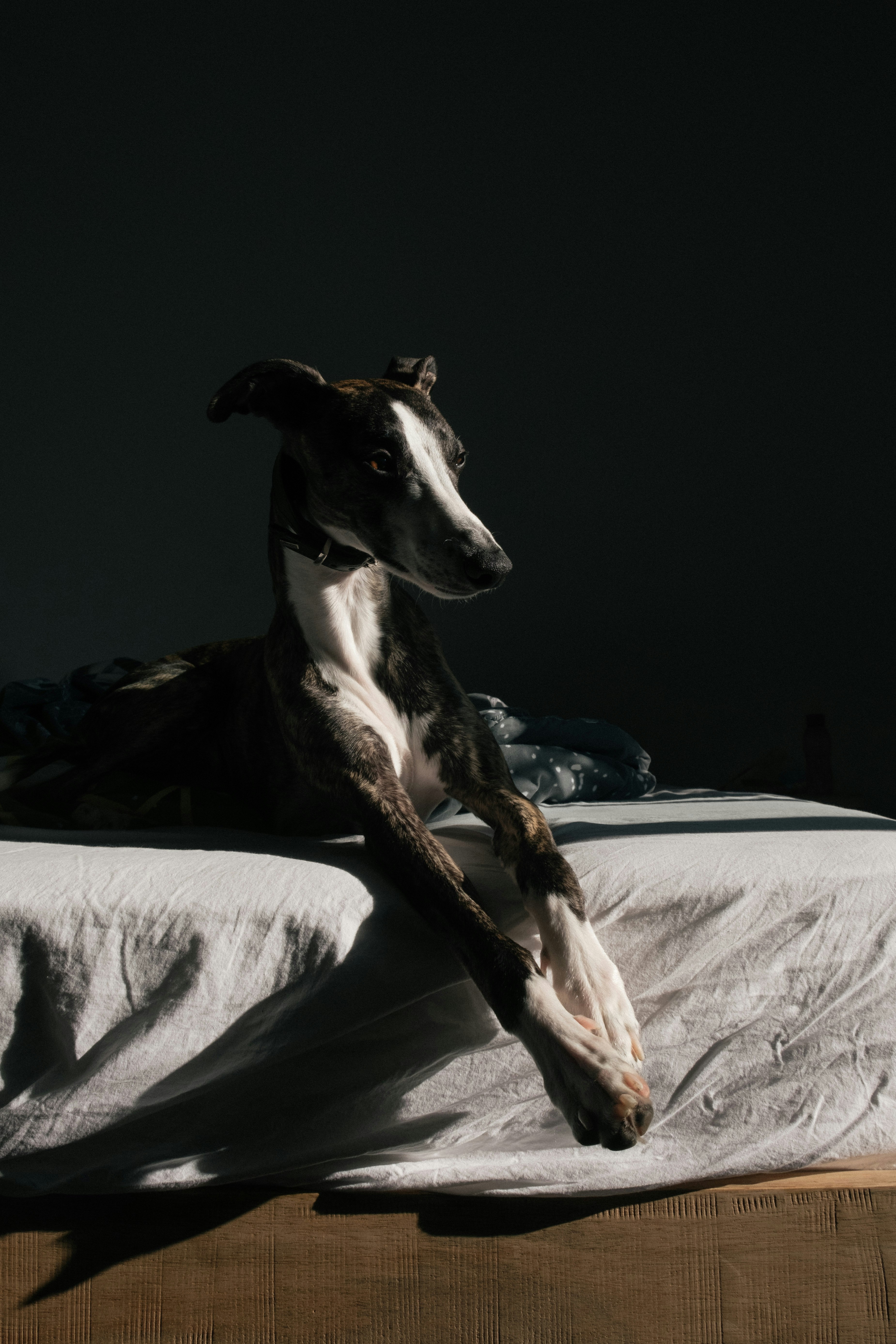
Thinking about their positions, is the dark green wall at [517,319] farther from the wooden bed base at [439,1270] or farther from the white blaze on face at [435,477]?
the wooden bed base at [439,1270]

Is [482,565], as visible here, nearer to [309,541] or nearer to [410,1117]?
[309,541]

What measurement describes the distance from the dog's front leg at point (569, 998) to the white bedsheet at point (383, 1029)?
0.07 m

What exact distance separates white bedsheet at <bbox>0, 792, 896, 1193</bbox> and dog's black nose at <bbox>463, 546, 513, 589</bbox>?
0.37 m

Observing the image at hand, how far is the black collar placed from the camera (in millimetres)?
1342

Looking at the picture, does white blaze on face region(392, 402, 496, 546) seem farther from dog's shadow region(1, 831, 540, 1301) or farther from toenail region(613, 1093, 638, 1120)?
toenail region(613, 1093, 638, 1120)

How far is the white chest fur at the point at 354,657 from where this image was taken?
1.35 m

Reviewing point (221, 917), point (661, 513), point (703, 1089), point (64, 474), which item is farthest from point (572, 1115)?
point (64, 474)

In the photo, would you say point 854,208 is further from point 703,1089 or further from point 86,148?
point 703,1089

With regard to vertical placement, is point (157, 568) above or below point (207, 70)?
below

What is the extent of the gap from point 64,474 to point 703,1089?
3.45 m

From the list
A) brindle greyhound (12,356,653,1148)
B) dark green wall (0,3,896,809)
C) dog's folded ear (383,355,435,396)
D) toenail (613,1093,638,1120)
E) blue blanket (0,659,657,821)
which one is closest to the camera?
toenail (613,1093,638,1120)

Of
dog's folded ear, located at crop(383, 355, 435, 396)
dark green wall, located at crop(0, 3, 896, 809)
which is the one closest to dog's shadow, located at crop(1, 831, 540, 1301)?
dog's folded ear, located at crop(383, 355, 435, 396)

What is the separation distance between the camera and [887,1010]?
3.50 feet

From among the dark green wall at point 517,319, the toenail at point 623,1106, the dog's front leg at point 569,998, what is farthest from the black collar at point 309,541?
the dark green wall at point 517,319
